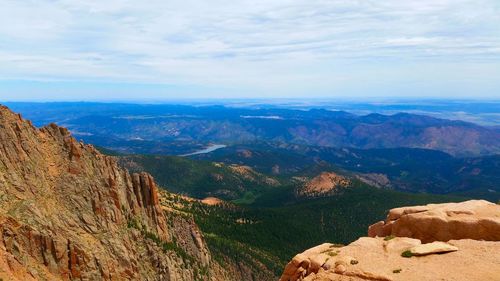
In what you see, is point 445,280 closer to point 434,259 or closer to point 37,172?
point 434,259

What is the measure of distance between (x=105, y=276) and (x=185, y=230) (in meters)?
57.8

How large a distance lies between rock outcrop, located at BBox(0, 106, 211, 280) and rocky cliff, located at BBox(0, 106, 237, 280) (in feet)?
0.60

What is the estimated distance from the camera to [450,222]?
5034 cm

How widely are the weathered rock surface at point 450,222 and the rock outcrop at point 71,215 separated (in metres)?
63.7

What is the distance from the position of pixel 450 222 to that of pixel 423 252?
31.0 feet

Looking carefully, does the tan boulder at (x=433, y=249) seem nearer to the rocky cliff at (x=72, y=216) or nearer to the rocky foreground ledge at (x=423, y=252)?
the rocky foreground ledge at (x=423, y=252)

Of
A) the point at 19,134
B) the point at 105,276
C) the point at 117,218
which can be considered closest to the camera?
the point at 105,276

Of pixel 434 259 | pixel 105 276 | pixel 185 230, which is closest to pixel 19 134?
pixel 105 276

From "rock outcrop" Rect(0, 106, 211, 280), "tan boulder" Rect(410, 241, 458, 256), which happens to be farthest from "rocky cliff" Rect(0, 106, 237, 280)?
"tan boulder" Rect(410, 241, 458, 256)

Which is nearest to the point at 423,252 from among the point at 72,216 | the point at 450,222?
the point at 450,222

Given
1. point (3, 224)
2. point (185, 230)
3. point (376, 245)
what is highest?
point (376, 245)

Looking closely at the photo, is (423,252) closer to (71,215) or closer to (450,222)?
→ (450,222)

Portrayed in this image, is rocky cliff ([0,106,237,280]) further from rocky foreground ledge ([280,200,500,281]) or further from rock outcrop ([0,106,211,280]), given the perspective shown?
rocky foreground ledge ([280,200,500,281])

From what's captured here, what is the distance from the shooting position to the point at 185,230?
483 ft
